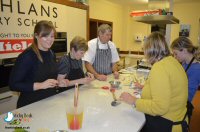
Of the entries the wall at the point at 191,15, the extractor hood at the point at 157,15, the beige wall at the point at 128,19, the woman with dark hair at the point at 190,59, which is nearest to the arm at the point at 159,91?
the woman with dark hair at the point at 190,59

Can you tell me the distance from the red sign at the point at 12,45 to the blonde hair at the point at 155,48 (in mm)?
1619

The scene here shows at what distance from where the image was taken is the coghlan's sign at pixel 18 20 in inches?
82.1

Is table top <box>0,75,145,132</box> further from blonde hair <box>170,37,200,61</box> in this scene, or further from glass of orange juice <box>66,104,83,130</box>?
blonde hair <box>170,37,200,61</box>

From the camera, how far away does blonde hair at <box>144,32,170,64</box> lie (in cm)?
120

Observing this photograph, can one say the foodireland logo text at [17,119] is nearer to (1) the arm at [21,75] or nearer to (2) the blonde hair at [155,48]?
(1) the arm at [21,75]

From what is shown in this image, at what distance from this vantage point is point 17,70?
1364 mm

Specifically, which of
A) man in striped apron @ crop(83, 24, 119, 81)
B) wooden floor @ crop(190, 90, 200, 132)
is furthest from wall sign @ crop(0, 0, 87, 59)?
wooden floor @ crop(190, 90, 200, 132)

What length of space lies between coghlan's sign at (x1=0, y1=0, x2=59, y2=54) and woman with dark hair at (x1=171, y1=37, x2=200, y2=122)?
1.74m

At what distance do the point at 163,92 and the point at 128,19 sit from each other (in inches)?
227

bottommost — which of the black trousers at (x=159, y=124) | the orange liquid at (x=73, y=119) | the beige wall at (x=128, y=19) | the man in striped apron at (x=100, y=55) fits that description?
the black trousers at (x=159, y=124)

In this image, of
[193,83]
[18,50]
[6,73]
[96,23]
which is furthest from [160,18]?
[96,23]

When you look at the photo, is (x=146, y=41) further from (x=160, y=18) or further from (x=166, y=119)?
(x=160, y=18)

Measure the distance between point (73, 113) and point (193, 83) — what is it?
3.70ft

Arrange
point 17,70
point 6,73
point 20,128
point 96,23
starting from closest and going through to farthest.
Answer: point 20,128, point 17,70, point 6,73, point 96,23
